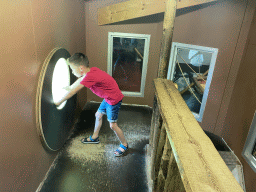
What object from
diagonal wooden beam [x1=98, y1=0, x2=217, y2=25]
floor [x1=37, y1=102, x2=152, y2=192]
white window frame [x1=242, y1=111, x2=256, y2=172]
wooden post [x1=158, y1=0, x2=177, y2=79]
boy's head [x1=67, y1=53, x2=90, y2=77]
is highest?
diagonal wooden beam [x1=98, y1=0, x2=217, y2=25]

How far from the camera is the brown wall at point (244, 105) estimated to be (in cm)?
238

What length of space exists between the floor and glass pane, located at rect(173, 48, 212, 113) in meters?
1.12

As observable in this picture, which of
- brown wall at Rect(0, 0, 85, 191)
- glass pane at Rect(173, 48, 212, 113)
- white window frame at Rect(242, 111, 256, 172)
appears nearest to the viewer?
brown wall at Rect(0, 0, 85, 191)

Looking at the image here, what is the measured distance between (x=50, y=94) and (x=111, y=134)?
129 centimetres

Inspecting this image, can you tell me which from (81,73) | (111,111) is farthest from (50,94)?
(111,111)

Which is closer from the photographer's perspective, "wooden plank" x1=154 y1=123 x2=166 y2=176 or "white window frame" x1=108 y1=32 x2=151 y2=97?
"wooden plank" x1=154 y1=123 x2=166 y2=176

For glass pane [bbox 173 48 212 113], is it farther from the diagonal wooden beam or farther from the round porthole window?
the round porthole window

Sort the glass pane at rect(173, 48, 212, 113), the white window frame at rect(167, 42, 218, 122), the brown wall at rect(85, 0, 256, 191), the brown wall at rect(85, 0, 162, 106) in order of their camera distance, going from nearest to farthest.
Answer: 1. the brown wall at rect(85, 0, 256, 191)
2. the white window frame at rect(167, 42, 218, 122)
3. the glass pane at rect(173, 48, 212, 113)
4. the brown wall at rect(85, 0, 162, 106)

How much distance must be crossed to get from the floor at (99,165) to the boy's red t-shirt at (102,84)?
709 millimetres

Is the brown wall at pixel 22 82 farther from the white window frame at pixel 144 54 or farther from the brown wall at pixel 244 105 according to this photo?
the brown wall at pixel 244 105

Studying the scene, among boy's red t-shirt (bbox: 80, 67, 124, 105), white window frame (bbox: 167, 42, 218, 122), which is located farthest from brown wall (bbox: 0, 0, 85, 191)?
white window frame (bbox: 167, 42, 218, 122)

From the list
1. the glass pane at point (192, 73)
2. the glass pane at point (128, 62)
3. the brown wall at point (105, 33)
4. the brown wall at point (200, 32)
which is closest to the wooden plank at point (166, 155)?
the brown wall at point (200, 32)

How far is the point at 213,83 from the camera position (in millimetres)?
2998

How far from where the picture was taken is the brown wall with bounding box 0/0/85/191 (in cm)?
126
